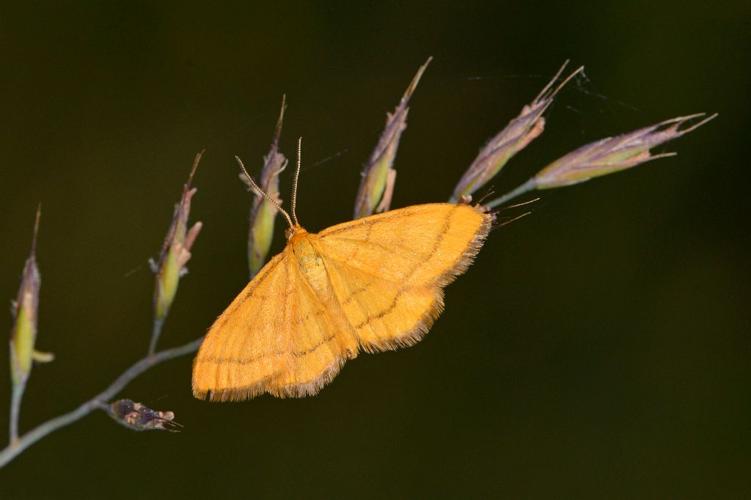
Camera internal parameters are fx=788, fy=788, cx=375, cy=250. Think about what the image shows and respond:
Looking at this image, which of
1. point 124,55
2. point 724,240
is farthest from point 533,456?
point 124,55

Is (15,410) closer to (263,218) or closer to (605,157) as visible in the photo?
(263,218)

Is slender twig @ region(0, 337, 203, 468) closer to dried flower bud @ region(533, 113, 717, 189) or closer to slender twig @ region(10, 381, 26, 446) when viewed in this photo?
slender twig @ region(10, 381, 26, 446)

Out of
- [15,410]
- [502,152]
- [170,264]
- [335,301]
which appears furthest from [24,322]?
[502,152]

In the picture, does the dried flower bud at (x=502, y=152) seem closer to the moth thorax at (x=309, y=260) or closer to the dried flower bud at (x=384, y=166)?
the dried flower bud at (x=384, y=166)

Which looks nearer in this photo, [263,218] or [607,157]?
[607,157]

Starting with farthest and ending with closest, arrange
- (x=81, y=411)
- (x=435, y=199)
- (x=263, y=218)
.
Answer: (x=435, y=199) → (x=263, y=218) → (x=81, y=411)

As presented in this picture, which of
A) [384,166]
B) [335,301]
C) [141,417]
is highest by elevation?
[384,166]

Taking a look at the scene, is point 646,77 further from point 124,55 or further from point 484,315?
point 124,55
